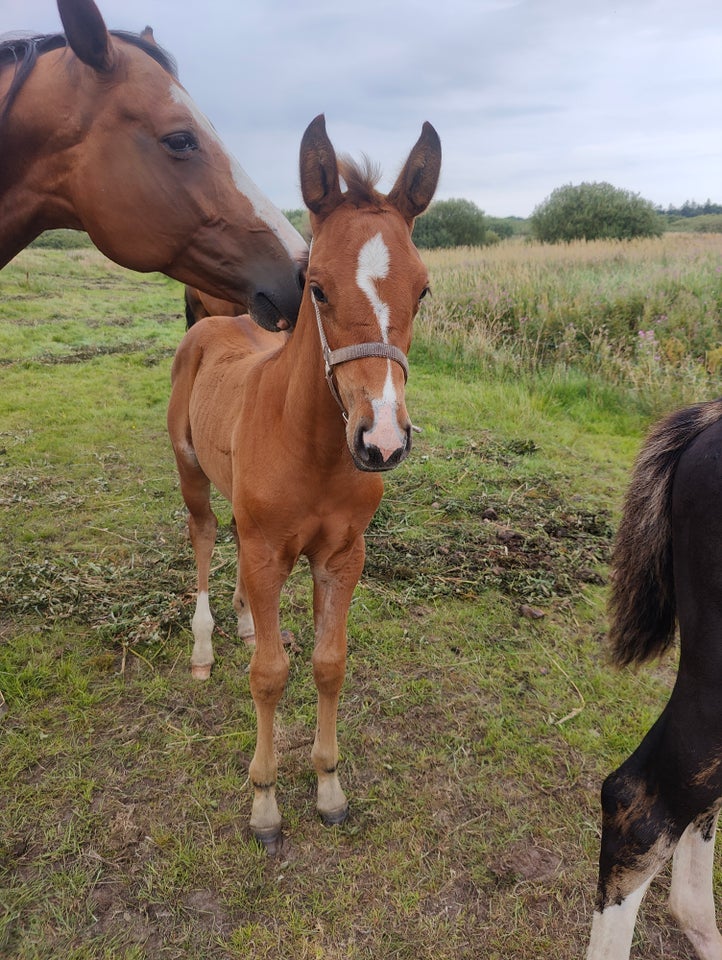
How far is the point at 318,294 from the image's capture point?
163cm

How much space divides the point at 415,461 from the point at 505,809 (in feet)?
11.5

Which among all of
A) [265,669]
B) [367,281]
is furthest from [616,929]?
[367,281]

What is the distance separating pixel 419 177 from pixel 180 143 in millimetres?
802

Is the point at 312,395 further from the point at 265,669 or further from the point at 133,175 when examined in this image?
the point at 265,669

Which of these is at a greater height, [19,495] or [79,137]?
[79,137]

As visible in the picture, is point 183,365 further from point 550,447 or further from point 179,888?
point 550,447

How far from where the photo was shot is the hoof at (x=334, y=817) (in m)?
2.23

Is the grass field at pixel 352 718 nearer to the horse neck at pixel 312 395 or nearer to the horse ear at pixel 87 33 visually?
the horse neck at pixel 312 395

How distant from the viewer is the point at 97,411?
6.83m

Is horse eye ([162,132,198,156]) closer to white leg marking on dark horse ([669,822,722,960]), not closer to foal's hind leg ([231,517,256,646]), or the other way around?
foal's hind leg ([231,517,256,646])

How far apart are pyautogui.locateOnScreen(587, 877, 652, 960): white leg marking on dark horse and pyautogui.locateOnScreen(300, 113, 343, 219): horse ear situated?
2150mm

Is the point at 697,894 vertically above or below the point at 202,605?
below

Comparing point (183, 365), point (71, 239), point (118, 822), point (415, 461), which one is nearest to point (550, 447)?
point (415, 461)

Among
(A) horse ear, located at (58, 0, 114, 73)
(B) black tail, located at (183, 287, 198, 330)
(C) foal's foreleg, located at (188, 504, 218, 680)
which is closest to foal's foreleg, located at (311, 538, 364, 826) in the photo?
(C) foal's foreleg, located at (188, 504, 218, 680)
